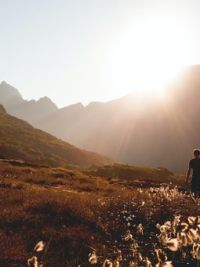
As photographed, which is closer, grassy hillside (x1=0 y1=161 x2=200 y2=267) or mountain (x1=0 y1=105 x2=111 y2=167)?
grassy hillside (x1=0 y1=161 x2=200 y2=267)

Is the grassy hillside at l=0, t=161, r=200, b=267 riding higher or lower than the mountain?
lower

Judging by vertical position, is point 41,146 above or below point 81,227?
above

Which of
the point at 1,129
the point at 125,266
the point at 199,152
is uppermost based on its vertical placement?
the point at 1,129

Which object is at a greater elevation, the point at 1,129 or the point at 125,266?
the point at 1,129

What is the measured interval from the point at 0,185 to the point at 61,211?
244 inches

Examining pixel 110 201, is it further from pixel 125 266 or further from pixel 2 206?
pixel 125 266

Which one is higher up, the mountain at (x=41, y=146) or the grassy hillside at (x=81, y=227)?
the mountain at (x=41, y=146)

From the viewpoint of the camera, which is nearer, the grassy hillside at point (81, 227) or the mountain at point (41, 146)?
the grassy hillside at point (81, 227)

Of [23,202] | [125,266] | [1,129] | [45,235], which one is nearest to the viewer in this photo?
[125,266]

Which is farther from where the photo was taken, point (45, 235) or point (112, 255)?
point (45, 235)

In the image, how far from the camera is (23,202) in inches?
499

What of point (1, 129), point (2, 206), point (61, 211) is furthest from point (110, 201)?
point (1, 129)

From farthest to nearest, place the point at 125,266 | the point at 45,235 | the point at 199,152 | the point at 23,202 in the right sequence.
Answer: the point at 199,152 → the point at 23,202 → the point at 45,235 → the point at 125,266

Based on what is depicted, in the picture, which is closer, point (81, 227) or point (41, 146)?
point (81, 227)
